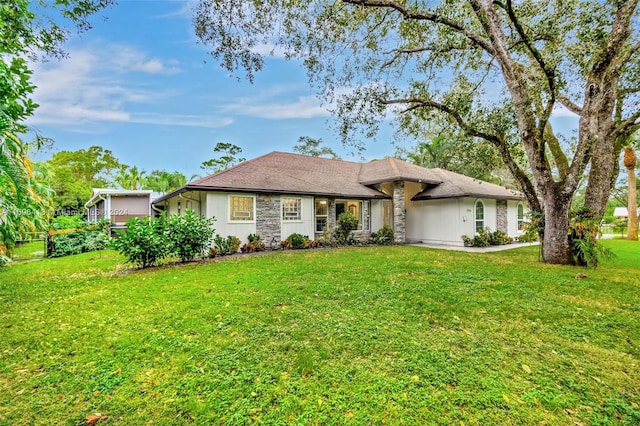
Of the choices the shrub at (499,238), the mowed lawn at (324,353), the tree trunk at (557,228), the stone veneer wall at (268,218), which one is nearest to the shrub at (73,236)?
the stone veneer wall at (268,218)

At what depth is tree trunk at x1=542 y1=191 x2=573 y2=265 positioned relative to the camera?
8.40 m

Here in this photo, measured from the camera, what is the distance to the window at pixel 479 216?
14680 millimetres

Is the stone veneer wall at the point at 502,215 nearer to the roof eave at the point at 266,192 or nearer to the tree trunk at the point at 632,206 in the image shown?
the roof eave at the point at 266,192

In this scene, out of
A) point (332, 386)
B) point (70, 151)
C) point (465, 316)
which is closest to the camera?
point (332, 386)

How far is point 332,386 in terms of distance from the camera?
2.63 m

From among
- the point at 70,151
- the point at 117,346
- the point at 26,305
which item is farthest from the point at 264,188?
the point at 70,151

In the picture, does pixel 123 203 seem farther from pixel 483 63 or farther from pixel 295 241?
pixel 483 63

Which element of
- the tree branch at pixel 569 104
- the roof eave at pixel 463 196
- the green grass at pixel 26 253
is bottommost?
the green grass at pixel 26 253

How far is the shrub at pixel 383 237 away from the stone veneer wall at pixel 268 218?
16.9 ft

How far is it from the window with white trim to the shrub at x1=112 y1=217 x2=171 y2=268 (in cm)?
552

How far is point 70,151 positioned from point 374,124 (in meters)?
36.5

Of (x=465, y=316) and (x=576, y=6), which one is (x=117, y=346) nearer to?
(x=465, y=316)

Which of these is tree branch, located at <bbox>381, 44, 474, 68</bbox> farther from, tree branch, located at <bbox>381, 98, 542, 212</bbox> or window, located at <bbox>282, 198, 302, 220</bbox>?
window, located at <bbox>282, 198, 302, 220</bbox>

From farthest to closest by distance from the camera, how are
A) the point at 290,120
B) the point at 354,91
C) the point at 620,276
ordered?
the point at 290,120
the point at 354,91
the point at 620,276
